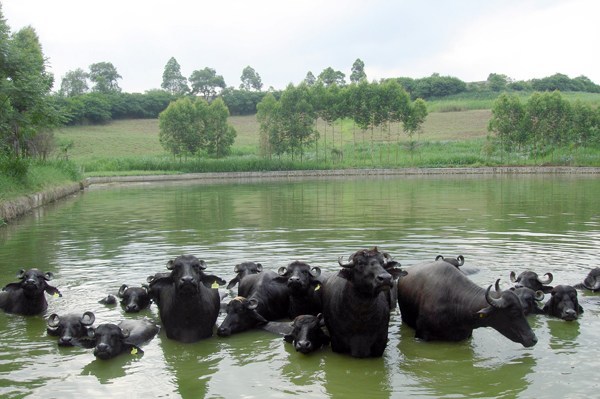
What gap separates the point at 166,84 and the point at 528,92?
96.0 meters

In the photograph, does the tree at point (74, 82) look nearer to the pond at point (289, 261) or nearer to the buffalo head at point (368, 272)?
the pond at point (289, 261)

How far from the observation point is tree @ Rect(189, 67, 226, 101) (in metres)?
165

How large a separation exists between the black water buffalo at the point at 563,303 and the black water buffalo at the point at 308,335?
3.93 metres

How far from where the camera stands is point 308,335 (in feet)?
28.4

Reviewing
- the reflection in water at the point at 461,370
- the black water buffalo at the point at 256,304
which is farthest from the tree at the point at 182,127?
the reflection in water at the point at 461,370

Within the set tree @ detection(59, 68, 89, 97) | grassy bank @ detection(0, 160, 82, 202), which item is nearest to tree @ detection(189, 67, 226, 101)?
tree @ detection(59, 68, 89, 97)

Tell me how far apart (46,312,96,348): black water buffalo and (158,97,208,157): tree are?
70.3 m

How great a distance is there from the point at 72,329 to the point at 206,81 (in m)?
160

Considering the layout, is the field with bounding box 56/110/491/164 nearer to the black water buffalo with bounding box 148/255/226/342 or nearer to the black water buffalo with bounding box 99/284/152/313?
the black water buffalo with bounding box 99/284/152/313

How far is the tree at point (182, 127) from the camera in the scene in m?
78.7

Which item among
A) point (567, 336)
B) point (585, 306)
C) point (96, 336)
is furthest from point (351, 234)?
point (96, 336)

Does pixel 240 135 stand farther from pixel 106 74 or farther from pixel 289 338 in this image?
pixel 289 338

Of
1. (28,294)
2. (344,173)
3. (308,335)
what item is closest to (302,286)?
(308,335)

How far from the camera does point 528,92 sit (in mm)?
137125
